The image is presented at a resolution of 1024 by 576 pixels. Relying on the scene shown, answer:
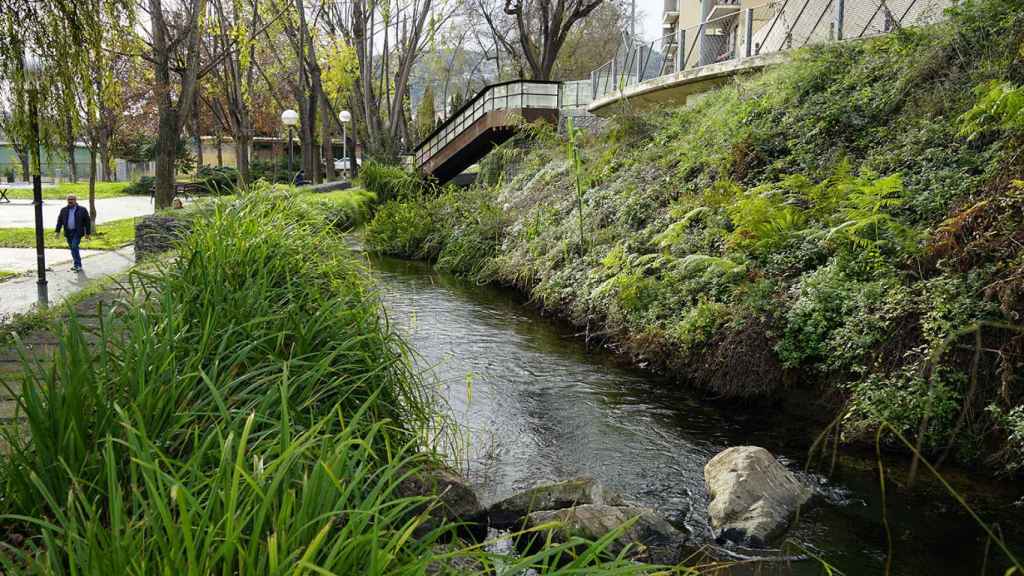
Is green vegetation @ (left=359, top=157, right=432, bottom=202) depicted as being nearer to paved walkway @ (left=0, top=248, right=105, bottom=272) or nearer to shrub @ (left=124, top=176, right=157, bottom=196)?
paved walkway @ (left=0, top=248, right=105, bottom=272)

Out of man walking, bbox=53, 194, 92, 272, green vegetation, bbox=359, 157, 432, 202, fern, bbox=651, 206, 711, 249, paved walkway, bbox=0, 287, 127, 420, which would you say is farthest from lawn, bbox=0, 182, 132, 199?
fern, bbox=651, 206, 711, 249

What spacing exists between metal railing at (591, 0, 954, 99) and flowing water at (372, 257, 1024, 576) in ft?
24.2

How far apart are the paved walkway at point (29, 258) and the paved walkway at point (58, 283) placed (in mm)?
353

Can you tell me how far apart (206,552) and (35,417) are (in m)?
1.30

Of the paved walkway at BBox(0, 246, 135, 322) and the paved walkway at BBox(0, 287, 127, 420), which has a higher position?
the paved walkway at BBox(0, 287, 127, 420)

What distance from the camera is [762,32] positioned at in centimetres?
1892

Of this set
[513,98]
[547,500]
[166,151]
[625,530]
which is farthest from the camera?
[513,98]

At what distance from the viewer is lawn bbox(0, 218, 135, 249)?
51.8ft

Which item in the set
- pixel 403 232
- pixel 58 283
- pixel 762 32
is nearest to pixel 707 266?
pixel 58 283

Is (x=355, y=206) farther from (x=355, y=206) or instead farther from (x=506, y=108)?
(x=506, y=108)

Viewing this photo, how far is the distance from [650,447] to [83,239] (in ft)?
48.8

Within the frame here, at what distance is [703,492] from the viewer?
5691mm

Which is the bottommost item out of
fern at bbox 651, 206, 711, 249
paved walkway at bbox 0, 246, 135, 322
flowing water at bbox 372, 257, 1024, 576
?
flowing water at bbox 372, 257, 1024, 576

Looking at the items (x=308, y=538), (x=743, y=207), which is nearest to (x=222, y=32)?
(x=743, y=207)
